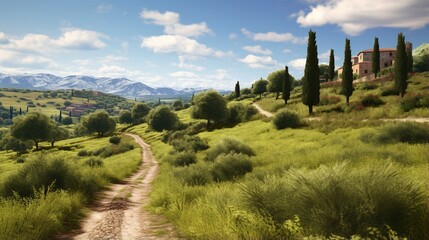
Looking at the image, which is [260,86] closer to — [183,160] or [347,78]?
[347,78]

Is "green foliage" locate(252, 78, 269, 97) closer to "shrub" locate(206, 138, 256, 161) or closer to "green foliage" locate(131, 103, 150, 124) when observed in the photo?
"green foliage" locate(131, 103, 150, 124)

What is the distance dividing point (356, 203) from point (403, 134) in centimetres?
1721

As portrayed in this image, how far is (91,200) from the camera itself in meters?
14.5

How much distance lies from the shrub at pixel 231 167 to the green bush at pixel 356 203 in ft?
32.3

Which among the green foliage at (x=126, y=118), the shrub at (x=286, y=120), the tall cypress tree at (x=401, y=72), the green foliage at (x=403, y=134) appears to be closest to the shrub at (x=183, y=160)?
the green foliage at (x=403, y=134)

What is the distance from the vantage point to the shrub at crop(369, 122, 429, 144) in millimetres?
19375

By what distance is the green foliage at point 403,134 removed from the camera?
1938 centimetres

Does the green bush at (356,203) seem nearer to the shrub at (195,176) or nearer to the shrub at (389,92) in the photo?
the shrub at (195,176)

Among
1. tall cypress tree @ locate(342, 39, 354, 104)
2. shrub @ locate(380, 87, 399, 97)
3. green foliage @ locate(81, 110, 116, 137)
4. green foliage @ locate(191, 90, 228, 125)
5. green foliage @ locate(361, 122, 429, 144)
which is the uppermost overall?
tall cypress tree @ locate(342, 39, 354, 104)

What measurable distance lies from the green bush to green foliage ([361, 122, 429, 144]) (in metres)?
15.3

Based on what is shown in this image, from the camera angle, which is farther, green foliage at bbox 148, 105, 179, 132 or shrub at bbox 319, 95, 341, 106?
green foliage at bbox 148, 105, 179, 132

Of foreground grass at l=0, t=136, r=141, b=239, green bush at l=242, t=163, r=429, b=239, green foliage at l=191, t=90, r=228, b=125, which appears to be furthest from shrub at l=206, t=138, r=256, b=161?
green foliage at l=191, t=90, r=228, b=125

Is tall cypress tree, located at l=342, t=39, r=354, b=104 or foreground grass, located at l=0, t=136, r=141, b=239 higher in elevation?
tall cypress tree, located at l=342, t=39, r=354, b=104

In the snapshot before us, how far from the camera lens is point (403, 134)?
65.1ft
